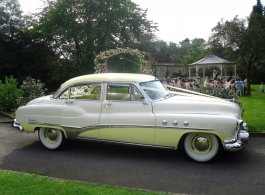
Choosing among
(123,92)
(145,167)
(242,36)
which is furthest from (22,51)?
(145,167)

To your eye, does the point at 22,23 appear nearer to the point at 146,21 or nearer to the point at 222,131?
the point at 146,21

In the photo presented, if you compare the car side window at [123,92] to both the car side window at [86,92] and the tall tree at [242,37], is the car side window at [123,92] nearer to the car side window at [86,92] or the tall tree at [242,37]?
the car side window at [86,92]

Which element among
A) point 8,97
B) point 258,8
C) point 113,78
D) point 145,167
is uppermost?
point 258,8

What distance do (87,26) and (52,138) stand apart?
24.9 metres

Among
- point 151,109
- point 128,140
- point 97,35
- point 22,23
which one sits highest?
point 22,23

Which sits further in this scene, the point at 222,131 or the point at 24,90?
the point at 24,90

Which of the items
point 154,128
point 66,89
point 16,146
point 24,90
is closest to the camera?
point 154,128

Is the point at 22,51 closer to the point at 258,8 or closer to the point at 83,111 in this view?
the point at 83,111

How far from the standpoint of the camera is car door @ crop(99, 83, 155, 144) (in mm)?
5871

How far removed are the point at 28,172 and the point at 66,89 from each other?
2.25 metres

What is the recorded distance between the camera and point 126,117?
6.04 m

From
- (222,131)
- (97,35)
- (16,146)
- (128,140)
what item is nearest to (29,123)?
(16,146)

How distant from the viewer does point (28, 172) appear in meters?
5.31

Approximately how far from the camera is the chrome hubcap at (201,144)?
5.64 meters
